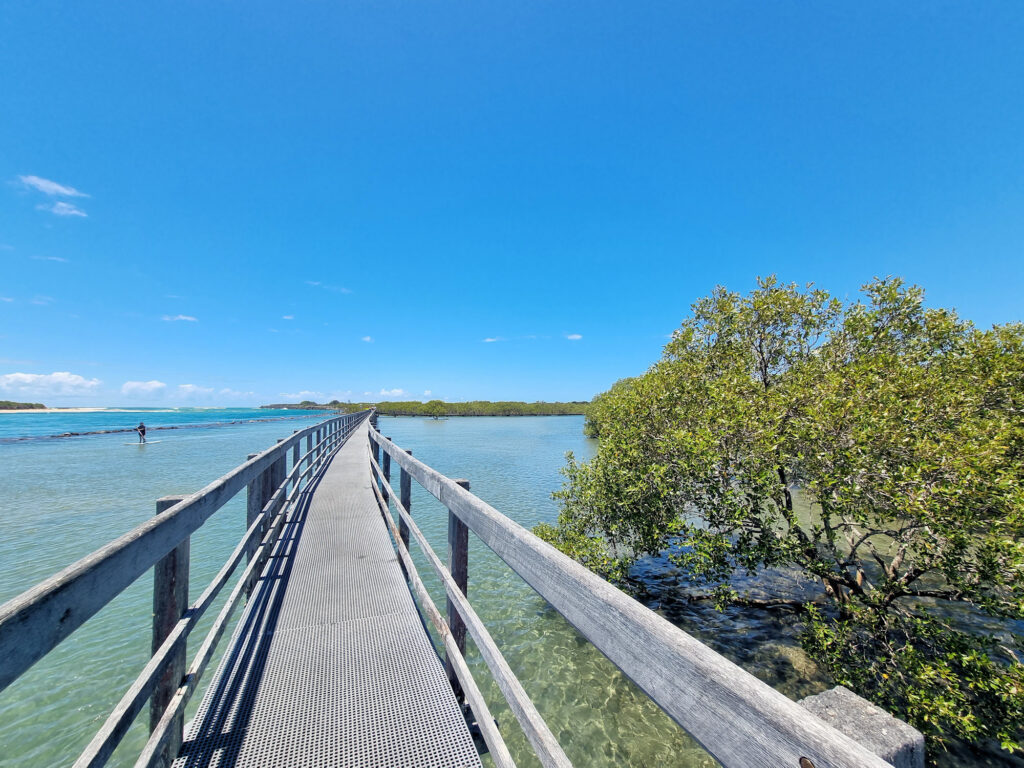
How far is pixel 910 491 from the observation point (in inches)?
175

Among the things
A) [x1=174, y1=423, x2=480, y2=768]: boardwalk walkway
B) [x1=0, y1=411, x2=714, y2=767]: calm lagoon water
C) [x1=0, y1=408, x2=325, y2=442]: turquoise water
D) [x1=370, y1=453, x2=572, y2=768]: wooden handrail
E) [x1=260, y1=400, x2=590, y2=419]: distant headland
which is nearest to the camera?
[x1=370, y1=453, x2=572, y2=768]: wooden handrail

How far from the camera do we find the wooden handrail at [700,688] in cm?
67

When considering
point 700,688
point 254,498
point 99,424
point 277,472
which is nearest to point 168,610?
point 254,498

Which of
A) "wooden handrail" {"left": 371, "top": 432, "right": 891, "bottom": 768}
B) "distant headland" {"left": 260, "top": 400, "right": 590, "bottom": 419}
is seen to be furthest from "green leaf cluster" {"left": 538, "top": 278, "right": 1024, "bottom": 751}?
"distant headland" {"left": 260, "top": 400, "right": 590, "bottom": 419}

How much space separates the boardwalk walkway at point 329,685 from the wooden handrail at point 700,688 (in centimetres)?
133

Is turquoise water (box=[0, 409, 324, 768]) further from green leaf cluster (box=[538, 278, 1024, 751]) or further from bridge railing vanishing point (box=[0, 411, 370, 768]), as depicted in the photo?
green leaf cluster (box=[538, 278, 1024, 751])

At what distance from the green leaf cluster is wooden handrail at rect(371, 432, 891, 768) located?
482 cm

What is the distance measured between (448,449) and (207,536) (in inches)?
788

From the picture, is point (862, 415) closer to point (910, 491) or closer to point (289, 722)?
point (910, 491)

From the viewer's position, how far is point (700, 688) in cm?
85

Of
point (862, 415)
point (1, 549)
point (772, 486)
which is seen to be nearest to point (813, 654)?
point (772, 486)

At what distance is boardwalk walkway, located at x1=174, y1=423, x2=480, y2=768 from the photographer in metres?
1.94

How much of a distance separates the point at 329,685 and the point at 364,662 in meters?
0.23

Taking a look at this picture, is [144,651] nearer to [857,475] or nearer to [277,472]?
[277,472]
